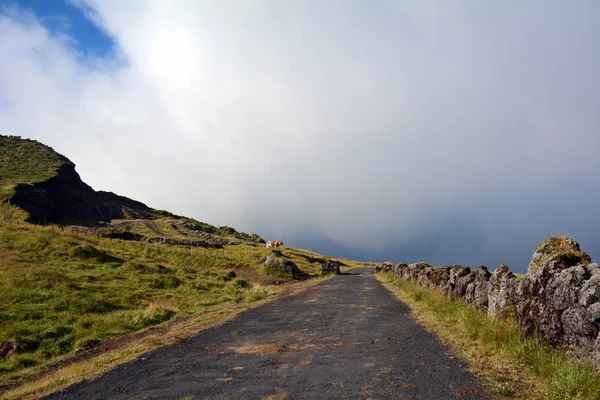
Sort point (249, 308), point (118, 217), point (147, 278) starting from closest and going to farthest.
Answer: point (249, 308), point (147, 278), point (118, 217)

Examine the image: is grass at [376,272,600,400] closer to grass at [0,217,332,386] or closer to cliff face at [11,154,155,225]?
grass at [0,217,332,386]

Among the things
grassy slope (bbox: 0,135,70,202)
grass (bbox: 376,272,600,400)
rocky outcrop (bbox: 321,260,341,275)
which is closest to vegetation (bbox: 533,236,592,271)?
grass (bbox: 376,272,600,400)

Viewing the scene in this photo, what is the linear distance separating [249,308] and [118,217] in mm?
113392

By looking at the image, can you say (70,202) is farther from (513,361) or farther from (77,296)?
(513,361)

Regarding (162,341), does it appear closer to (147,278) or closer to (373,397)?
(373,397)

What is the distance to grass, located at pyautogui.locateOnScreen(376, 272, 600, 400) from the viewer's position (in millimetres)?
5930

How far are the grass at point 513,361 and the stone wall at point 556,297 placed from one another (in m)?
0.29

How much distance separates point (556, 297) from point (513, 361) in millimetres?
1641

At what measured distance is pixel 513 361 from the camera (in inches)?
307

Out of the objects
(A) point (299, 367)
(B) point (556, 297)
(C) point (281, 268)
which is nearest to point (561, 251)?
(B) point (556, 297)

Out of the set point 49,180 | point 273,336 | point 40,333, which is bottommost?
Answer: point 40,333

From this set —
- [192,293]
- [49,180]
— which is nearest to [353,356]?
[192,293]

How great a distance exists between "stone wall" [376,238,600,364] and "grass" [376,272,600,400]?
0.29 metres

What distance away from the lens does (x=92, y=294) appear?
879 inches
